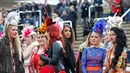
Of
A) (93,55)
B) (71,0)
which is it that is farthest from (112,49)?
(71,0)

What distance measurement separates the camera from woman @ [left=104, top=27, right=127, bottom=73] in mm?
10133

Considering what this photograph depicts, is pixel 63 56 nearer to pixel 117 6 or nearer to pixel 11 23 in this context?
pixel 11 23

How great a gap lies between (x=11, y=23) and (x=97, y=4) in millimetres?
11851

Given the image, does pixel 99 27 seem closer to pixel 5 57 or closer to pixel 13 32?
pixel 13 32

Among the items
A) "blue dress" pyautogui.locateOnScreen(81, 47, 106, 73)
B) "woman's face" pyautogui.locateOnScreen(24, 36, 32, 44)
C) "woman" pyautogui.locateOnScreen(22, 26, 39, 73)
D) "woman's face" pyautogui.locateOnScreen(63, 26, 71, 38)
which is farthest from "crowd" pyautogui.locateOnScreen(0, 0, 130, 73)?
"woman's face" pyautogui.locateOnScreen(24, 36, 32, 44)

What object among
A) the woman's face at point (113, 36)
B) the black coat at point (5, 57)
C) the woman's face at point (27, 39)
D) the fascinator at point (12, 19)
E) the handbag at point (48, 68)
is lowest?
the handbag at point (48, 68)

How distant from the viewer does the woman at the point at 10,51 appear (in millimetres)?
10055

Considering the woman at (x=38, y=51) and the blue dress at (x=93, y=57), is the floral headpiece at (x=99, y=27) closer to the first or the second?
the blue dress at (x=93, y=57)

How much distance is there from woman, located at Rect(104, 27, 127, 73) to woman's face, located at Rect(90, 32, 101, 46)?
1.10 feet

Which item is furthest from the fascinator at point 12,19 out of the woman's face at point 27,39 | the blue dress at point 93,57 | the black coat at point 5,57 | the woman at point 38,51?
the woman's face at point 27,39

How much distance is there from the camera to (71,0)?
24.6 metres

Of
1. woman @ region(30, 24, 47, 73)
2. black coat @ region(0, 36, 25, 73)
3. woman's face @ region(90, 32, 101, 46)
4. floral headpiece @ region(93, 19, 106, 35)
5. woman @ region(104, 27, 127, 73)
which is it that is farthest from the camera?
woman @ region(30, 24, 47, 73)

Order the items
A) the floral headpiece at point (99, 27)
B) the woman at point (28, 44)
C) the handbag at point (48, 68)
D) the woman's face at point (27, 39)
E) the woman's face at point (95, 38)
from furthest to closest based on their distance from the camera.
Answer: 1. the woman's face at point (27, 39)
2. the woman at point (28, 44)
3. the floral headpiece at point (99, 27)
4. the woman's face at point (95, 38)
5. the handbag at point (48, 68)

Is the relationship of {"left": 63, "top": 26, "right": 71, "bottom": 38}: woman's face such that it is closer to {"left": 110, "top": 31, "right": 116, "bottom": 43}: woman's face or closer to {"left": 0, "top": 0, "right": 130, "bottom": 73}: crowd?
{"left": 0, "top": 0, "right": 130, "bottom": 73}: crowd
